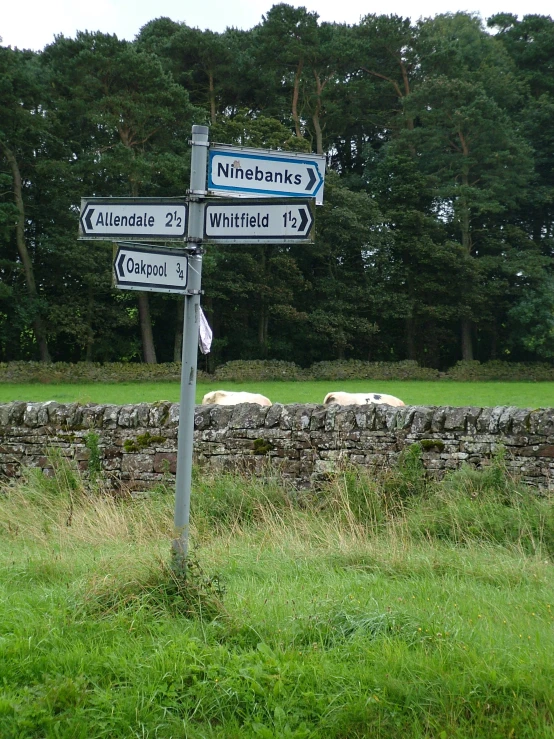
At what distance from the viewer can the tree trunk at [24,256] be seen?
34.6m

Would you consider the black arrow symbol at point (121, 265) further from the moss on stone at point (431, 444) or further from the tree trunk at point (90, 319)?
the tree trunk at point (90, 319)

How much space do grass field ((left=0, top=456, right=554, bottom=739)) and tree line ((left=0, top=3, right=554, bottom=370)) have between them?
30.2 metres

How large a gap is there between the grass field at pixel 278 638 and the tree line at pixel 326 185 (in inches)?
1190

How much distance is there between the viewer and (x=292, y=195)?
461 cm

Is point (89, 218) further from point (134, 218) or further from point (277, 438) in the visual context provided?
point (277, 438)

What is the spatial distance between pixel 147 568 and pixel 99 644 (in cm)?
76

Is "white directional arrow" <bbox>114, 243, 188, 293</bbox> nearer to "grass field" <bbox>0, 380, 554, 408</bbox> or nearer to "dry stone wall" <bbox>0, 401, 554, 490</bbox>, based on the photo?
"dry stone wall" <bbox>0, 401, 554, 490</bbox>

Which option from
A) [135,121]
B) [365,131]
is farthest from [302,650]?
[365,131]

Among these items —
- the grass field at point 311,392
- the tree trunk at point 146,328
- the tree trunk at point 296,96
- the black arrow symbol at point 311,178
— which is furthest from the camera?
the tree trunk at point 296,96

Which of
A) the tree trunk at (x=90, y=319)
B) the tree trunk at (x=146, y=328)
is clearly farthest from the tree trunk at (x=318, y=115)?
the tree trunk at (x=90, y=319)

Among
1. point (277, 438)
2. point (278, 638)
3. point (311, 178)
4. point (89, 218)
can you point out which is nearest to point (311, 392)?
point (277, 438)

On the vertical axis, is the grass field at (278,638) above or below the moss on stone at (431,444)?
below

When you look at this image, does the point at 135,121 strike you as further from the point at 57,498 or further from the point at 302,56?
the point at 57,498

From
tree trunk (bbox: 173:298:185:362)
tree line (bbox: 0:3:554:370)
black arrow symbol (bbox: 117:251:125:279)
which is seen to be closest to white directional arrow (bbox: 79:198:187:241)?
black arrow symbol (bbox: 117:251:125:279)
